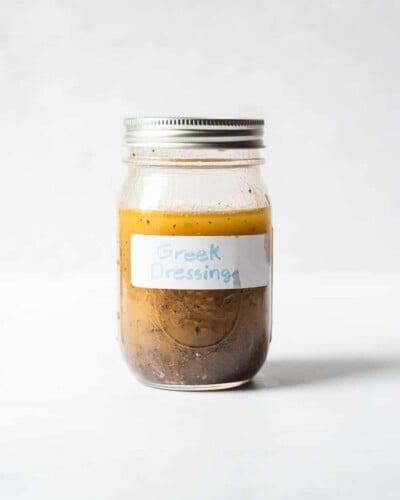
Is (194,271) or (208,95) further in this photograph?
(208,95)

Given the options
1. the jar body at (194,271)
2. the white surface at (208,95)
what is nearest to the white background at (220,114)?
the white surface at (208,95)

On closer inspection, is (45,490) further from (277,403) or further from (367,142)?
(367,142)

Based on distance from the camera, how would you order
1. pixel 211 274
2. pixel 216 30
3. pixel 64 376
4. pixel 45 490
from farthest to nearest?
pixel 216 30 → pixel 64 376 → pixel 211 274 → pixel 45 490

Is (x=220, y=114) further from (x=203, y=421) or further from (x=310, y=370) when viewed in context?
(x=203, y=421)

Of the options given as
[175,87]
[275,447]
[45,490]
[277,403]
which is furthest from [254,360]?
[175,87]

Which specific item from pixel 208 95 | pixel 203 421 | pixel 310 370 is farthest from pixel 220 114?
pixel 203 421

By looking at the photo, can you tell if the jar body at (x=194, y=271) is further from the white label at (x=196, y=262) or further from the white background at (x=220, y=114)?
the white background at (x=220, y=114)

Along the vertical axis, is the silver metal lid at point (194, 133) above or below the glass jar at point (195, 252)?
above
